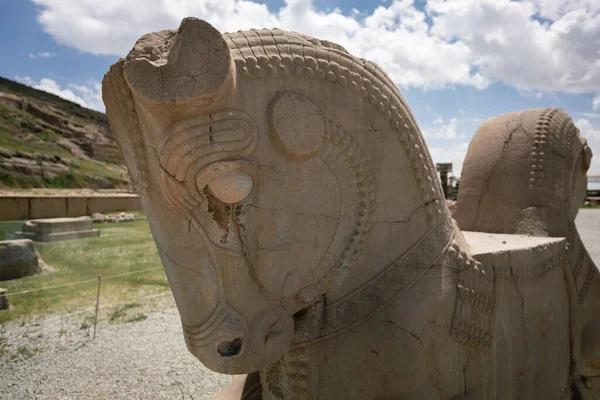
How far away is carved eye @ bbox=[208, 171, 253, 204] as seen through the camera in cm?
125

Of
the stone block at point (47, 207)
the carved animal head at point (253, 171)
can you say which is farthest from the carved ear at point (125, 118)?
the stone block at point (47, 207)

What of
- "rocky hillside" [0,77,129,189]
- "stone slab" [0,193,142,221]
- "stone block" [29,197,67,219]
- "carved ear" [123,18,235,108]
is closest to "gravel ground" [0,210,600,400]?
"carved ear" [123,18,235,108]

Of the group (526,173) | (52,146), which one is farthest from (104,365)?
(52,146)

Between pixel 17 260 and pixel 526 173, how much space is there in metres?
6.92

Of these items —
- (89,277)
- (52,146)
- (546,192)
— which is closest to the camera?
(546,192)

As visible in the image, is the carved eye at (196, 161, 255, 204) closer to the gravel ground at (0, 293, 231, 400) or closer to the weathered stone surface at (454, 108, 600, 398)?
the weathered stone surface at (454, 108, 600, 398)

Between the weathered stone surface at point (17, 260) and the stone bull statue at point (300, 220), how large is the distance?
6229mm

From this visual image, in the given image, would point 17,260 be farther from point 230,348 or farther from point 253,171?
point 253,171

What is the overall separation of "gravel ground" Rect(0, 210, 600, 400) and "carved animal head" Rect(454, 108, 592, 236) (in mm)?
2675

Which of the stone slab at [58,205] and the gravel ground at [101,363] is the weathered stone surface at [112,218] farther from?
the gravel ground at [101,363]

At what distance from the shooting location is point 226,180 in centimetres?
125

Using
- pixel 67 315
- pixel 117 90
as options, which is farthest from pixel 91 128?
pixel 117 90

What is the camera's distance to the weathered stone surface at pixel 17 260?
6.20m

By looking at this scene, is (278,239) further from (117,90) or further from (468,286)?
A: (468,286)
